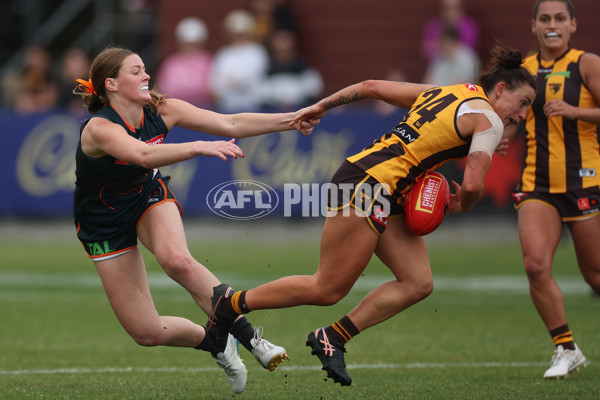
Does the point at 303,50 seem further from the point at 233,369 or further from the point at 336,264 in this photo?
the point at 336,264

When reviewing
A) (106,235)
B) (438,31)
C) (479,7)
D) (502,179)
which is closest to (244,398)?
(106,235)

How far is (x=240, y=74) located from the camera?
14711mm

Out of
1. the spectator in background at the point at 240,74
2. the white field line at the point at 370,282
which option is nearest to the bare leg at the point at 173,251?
the white field line at the point at 370,282

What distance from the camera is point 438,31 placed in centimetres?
1562

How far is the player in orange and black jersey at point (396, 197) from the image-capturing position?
218 inches

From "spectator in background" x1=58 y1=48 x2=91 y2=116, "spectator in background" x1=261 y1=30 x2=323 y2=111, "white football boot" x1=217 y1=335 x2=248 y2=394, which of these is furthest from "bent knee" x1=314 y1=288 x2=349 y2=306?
"spectator in background" x1=58 y1=48 x2=91 y2=116

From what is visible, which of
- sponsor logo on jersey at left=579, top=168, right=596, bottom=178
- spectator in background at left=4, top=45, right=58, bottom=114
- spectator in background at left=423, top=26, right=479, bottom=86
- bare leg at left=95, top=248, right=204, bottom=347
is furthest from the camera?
spectator in background at left=4, top=45, right=58, bottom=114

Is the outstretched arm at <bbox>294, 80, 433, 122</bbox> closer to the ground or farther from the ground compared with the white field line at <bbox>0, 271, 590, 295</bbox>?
farther from the ground

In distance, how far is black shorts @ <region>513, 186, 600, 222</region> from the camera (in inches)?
267

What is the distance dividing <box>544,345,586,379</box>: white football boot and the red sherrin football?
1557 millimetres

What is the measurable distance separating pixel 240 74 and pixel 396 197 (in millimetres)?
9379

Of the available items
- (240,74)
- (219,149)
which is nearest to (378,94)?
(219,149)

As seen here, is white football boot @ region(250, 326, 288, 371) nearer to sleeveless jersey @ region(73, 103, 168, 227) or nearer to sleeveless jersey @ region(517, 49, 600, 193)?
sleeveless jersey @ region(73, 103, 168, 227)

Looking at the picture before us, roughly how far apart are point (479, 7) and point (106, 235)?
12.1m
